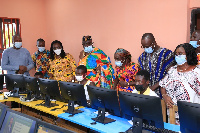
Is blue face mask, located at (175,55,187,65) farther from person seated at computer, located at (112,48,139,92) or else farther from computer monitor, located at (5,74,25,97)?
computer monitor, located at (5,74,25,97)

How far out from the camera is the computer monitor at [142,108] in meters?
1.87

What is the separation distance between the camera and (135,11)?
3908mm

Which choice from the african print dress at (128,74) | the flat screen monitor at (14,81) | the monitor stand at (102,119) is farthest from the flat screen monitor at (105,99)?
the flat screen monitor at (14,81)

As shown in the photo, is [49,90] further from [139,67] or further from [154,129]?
[154,129]

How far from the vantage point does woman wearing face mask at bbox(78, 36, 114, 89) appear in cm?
374

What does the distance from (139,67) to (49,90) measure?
128cm

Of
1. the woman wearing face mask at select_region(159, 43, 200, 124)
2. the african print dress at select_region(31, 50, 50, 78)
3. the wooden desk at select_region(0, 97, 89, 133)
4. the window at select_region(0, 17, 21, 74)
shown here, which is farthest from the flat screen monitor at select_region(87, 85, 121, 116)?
the window at select_region(0, 17, 21, 74)

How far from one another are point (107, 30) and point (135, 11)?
2.56 feet

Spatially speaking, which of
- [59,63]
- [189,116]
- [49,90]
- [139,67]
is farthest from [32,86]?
[189,116]

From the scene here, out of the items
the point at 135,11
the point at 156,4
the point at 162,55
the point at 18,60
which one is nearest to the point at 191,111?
the point at 162,55

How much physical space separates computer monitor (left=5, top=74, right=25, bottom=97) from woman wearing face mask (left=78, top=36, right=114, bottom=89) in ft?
3.36

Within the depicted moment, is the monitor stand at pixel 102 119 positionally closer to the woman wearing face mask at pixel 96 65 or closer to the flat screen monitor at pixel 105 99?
the flat screen monitor at pixel 105 99

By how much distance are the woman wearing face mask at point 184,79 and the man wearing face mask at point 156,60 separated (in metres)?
0.38

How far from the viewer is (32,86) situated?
338 centimetres
